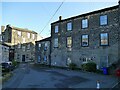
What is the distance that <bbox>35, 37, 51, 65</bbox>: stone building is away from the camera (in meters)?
44.6

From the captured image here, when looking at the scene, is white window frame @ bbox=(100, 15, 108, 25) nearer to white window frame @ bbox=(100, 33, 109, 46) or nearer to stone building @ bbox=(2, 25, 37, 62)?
white window frame @ bbox=(100, 33, 109, 46)

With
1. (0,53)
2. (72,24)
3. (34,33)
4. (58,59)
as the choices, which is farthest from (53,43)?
(34,33)

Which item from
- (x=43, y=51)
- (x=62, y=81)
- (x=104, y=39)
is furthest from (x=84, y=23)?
(x=43, y=51)

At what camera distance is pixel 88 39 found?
107 feet

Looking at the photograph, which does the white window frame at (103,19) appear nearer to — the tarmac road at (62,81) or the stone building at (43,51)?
the tarmac road at (62,81)

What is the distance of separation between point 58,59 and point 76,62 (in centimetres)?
618

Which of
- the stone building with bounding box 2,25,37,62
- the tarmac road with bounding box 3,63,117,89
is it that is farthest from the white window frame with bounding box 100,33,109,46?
the stone building with bounding box 2,25,37,62

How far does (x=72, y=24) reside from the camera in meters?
36.3

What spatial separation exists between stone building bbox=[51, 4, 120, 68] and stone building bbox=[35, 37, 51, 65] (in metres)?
2.80

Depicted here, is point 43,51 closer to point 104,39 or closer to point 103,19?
point 104,39

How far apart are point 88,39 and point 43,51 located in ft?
56.4

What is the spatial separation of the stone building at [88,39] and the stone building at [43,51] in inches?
110

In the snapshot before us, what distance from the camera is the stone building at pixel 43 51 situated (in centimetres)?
4459

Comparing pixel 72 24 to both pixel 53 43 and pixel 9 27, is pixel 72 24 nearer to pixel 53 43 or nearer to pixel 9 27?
pixel 53 43
